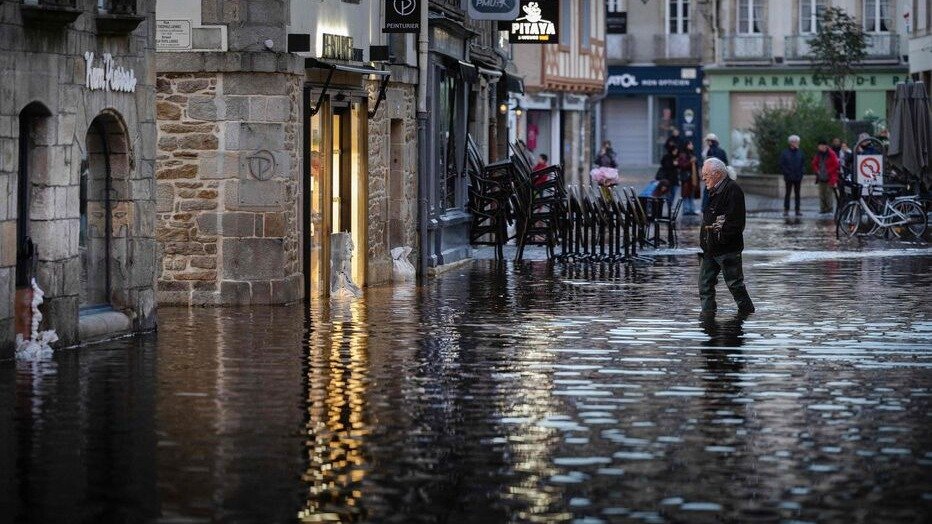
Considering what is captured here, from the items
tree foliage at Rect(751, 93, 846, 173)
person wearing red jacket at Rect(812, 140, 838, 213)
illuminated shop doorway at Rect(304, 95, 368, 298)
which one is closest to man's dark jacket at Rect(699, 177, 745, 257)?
illuminated shop doorway at Rect(304, 95, 368, 298)

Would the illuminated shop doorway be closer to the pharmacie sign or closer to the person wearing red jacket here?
the person wearing red jacket

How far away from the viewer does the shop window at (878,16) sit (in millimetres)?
78875

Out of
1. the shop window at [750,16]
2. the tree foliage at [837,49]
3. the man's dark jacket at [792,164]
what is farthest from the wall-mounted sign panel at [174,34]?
the shop window at [750,16]

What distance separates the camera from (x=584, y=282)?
25.1m

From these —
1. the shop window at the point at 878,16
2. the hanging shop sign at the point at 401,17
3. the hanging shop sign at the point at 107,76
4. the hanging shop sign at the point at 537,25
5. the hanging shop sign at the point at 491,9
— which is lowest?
the hanging shop sign at the point at 107,76

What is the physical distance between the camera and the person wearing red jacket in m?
45.3

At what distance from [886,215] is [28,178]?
2171cm

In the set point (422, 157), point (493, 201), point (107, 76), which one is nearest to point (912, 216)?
point (493, 201)

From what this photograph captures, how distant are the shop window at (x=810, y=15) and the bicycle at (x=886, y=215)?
4294 centimetres

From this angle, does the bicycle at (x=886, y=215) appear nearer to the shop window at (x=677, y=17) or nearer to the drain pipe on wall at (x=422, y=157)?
the drain pipe on wall at (x=422, y=157)

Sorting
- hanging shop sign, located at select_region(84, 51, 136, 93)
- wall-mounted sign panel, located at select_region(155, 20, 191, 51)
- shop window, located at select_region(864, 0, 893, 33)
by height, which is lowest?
hanging shop sign, located at select_region(84, 51, 136, 93)

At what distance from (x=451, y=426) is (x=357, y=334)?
620 cm

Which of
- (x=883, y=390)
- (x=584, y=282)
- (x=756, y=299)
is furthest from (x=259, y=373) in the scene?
(x=584, y=282)

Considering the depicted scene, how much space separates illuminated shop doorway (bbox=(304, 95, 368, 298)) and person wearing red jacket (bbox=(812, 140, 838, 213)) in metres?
21.0
